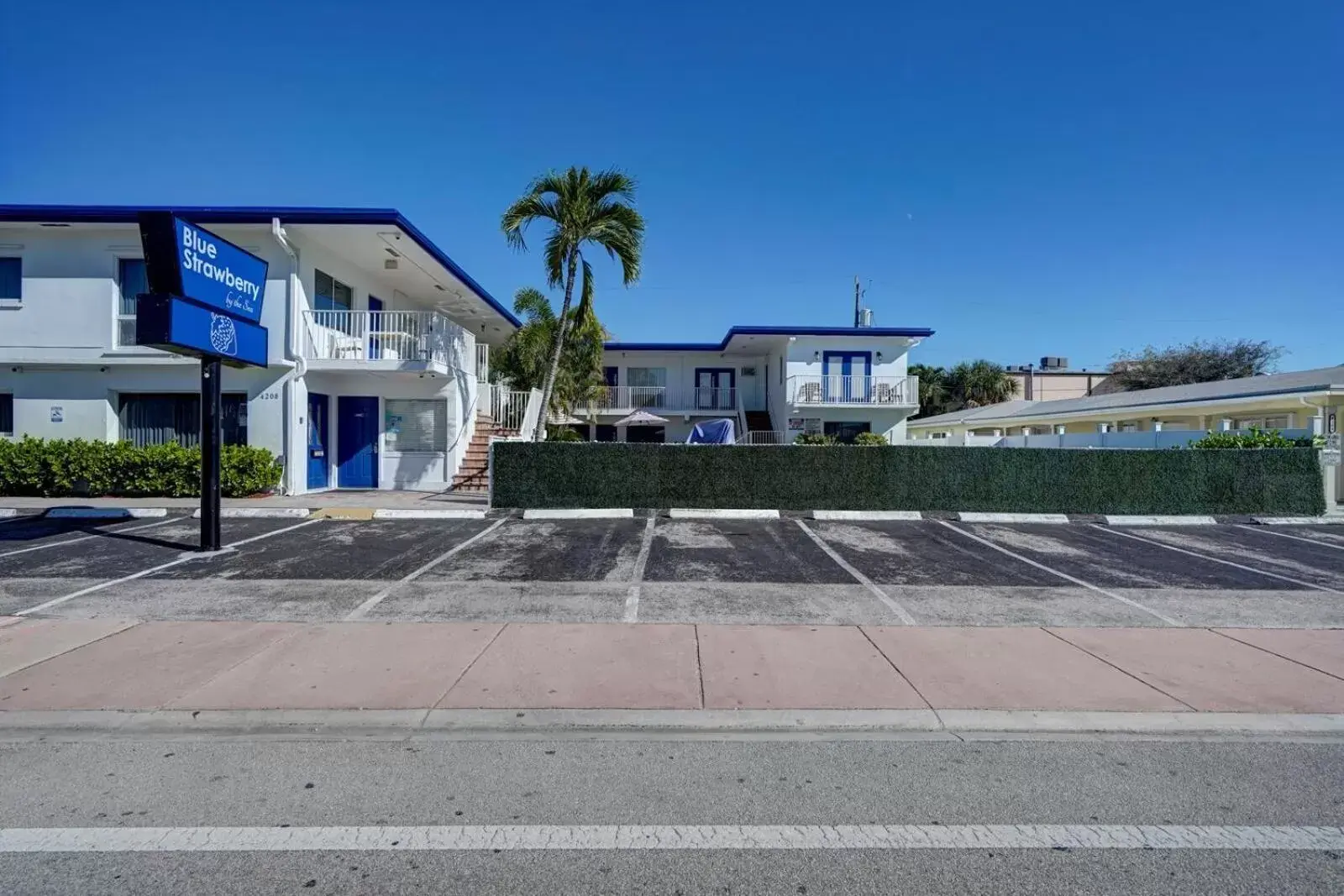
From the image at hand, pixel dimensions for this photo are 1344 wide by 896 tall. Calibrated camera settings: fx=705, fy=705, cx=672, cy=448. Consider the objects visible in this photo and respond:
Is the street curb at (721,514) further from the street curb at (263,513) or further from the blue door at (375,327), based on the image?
the blue door at (375,327)

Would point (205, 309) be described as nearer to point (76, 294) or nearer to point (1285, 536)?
point (76, 294)

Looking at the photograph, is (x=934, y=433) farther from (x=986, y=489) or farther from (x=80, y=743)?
(x=80, y=743)

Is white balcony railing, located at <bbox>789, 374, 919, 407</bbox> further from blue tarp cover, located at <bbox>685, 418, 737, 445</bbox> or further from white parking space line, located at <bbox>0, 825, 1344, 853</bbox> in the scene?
white parking space line, located at <bbox>0, 825, 1344, 853</bbox>

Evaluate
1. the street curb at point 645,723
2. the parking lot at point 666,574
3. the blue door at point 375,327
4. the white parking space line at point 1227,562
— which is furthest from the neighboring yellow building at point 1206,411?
Answer: the blue door at point 375,327

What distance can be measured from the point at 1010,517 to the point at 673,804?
13087mm

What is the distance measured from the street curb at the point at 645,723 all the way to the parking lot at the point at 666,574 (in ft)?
7.49

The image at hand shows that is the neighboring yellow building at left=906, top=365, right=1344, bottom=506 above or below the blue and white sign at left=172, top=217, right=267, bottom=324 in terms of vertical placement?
below

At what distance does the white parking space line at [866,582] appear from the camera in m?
7.47

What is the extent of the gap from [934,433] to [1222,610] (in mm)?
39729

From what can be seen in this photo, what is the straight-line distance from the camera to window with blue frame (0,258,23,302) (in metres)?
16.6

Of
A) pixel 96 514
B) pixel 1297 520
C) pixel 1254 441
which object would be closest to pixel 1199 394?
pixel 1254 441

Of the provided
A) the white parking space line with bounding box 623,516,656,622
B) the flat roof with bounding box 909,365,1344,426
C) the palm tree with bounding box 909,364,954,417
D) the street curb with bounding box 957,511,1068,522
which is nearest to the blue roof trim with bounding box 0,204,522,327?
the white parking space line with bounding box 623,516,656,622

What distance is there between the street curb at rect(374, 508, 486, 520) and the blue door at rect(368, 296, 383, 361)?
5530 millimetres

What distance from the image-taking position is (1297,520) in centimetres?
1522
